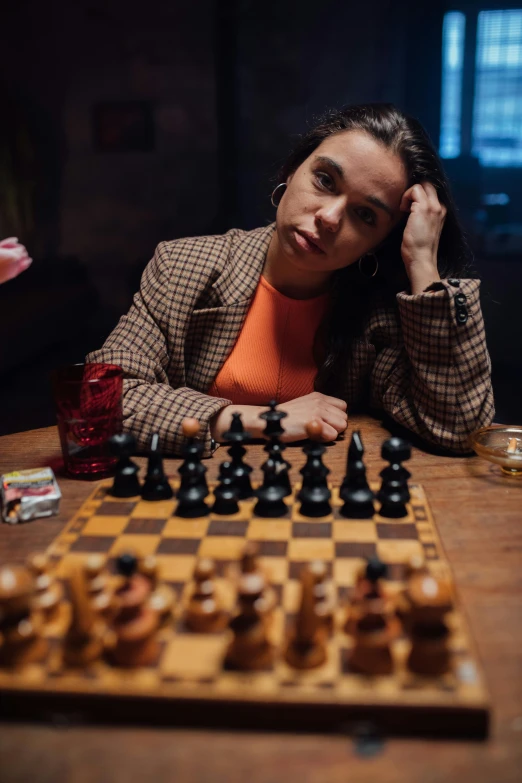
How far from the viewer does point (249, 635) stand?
824 millimetres

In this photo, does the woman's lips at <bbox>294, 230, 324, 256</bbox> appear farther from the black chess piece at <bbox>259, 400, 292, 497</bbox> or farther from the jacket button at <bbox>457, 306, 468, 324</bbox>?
the black chess piece at <bbox>259, 400, 292, 497</bbox>

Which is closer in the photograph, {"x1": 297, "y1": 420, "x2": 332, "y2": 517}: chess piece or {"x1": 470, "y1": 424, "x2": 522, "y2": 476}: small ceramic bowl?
{"x1": 297, "y1": 420, "x2": 332, "y2": 517}: chess piece

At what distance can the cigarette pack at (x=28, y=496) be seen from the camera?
1227 millimetres

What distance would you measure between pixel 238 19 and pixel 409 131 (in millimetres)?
824

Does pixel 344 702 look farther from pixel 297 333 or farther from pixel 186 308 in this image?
pixel 297 333

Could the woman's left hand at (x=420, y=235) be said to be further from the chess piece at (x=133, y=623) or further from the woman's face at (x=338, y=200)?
the chess piece at (x=133, y=623)

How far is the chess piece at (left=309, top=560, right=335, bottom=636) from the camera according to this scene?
0.87 metres

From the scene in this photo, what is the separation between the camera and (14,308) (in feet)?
7.30

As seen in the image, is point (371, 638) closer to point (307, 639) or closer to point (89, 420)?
point (307, 639)

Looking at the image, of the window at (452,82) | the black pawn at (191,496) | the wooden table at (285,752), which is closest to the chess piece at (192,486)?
the black pawn at (191,496)

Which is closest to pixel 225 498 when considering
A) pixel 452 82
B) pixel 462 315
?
pixel 462 315

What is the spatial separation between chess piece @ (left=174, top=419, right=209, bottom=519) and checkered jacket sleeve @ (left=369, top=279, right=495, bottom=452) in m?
0.61

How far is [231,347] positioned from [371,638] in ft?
4.23

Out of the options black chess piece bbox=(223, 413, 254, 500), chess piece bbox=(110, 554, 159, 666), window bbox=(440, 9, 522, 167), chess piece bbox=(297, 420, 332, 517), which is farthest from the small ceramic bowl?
window bbox=(440, 9, 522, 167)
